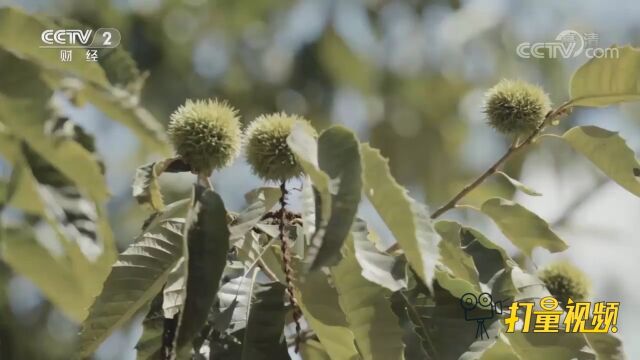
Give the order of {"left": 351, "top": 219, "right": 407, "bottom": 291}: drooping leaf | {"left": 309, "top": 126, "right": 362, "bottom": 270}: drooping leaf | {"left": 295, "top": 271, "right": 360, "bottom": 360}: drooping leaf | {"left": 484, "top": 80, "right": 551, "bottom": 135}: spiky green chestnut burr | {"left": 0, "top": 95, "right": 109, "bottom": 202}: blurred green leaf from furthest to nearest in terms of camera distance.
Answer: {"left": 484, "top": 80, "right": 551, "bottom": 135}: spiky green chestnut burr
{"left": 0, "top": 95, "right": 109, "bottom": 202}: blurred green leaf
{"left": 295, "top": 271, "right": 360, "bottom": 360}: drooping leaf
{"left": 351, "top": 219, "right": 407, "bottom": 291}: drooping leaf
{"left": 309, "top": 126, "right": 362, "bottom": 270}: drooping leaf

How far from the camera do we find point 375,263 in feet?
4.10

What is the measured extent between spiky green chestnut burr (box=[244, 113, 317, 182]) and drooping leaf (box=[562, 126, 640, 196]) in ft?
1.61

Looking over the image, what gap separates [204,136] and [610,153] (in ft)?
2.23

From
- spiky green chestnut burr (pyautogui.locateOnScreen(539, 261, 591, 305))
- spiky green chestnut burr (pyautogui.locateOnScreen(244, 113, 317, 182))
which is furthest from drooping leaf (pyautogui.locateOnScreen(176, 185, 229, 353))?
spiky green chestnut burr (pyautogui.locateOnScreen(539, 261, 591, 305))

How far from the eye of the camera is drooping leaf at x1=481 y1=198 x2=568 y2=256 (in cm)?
168

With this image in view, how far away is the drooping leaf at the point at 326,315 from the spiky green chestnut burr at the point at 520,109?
0.71 metres

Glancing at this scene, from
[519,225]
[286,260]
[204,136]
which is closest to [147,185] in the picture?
[204,136]

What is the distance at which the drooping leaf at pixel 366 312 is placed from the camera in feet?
4.24

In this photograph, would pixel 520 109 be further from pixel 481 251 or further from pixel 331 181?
pixel 331 181

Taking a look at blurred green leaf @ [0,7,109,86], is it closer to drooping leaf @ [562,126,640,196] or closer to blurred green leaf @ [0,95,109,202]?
blurred green leaf @ [0,95,109,202]

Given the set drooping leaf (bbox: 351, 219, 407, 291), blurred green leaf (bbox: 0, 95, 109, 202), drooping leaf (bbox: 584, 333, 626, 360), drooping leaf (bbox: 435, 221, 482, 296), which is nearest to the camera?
drooping leaf (bbox: 351, 219, 407, 291)

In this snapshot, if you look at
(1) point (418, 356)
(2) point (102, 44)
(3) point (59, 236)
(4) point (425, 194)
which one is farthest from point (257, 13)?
(1) point (418, 356)

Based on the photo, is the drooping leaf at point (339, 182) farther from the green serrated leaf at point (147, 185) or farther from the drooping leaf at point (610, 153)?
the drooping leaf at point (610, 153)

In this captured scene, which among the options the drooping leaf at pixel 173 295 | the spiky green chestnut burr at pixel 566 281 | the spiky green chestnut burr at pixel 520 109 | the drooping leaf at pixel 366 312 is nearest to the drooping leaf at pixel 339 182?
the drooping leaf at pixel 366 312
